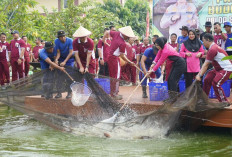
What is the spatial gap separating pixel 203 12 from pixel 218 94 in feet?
26.5

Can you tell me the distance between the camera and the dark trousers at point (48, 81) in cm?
834

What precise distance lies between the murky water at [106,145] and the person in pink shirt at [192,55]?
1451mm

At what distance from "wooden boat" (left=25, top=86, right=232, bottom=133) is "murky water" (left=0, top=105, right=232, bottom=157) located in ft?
1.20

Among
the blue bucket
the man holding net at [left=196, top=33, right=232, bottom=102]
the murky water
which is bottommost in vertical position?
the murky water

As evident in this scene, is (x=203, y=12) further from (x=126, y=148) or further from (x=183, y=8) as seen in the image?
(x=126, y=148)

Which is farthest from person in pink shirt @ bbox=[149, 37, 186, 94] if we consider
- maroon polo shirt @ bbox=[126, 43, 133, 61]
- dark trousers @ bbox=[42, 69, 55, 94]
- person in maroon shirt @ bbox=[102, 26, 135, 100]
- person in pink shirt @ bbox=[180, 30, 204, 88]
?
maroon polo shirt @ bbox=[126, 43, 133, 61]

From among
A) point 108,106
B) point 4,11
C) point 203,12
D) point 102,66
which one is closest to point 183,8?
point 203,12

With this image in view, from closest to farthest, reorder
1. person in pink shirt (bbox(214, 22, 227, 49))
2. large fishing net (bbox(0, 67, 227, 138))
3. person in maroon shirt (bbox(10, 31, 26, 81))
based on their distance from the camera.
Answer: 1. large fishing net (bbox(0, 67, 227, 138))
2. person in pink shirt (bbox(214, 22, 227, 49))
3. person in maroon shirt (bbox(10, 31, 26, 81))

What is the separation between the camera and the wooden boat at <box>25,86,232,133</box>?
751 cm

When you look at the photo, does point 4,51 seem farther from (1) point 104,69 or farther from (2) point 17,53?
(1) point 104,69

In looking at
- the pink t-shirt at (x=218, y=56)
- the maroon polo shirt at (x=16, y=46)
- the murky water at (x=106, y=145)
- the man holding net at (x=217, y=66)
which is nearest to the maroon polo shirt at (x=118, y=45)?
the man holding net at (x=217, y=66)

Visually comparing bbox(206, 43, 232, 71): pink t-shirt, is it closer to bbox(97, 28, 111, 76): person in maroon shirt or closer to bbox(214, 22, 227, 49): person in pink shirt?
bbox(214, 22, 227, 49): person in pink shirt

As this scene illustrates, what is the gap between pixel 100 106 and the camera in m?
7.99

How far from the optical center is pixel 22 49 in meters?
13.4
